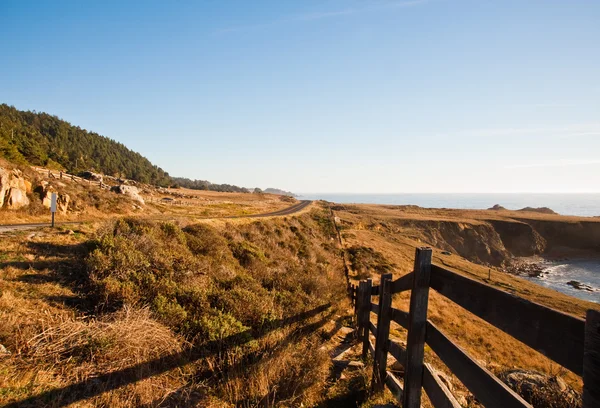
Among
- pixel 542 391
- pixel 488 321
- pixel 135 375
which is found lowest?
pixel 542 391

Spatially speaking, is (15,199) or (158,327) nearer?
(158,327)

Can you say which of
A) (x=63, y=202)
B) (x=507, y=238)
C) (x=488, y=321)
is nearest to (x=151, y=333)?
(x=488, y=321)

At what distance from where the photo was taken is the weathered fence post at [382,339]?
15.0ft

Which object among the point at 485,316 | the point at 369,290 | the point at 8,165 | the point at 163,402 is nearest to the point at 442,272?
the point at 485,316

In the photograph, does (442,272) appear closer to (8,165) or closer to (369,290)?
(369,290)

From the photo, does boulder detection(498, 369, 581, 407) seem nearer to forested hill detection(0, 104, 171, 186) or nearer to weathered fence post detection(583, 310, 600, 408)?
weathered fence post detection(583, 310, 600, 408)

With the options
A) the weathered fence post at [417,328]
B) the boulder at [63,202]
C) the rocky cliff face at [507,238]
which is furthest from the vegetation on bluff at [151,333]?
the rocky cliff face at [507,238]

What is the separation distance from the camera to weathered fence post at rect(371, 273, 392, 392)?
15.0 ft

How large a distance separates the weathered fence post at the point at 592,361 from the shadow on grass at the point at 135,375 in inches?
168

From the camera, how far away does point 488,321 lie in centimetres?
242

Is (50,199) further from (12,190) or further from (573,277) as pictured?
(573,277)

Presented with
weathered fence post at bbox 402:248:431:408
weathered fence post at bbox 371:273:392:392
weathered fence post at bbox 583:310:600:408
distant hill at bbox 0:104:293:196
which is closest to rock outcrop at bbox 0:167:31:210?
weathered fence post at bbox 371:273:392:392

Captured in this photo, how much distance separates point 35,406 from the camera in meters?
3.38

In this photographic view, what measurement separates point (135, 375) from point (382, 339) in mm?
3669
